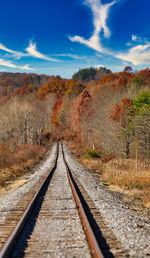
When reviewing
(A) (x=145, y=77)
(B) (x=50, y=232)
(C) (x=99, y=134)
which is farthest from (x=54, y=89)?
(B) (x=50, y=232)

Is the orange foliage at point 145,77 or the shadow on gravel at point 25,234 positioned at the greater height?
the orange foliage at point 145,77

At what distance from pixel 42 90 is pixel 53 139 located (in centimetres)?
4036

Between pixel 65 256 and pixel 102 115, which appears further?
pixel 102 115

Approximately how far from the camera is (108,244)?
14.8 feet

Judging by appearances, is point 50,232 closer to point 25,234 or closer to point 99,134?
point 25,234

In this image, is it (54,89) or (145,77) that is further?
(54,89)

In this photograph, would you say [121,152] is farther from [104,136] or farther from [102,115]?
[102,115]

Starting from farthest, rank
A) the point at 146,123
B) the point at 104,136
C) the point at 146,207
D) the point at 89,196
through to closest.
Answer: the point at 104,136, the point at 146,123, the point at 89,196, the point at 146,207

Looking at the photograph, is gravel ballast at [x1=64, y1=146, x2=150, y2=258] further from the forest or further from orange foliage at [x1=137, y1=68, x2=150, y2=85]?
orange foliage at [x1=137, y1=68, x2=150, y2=85]

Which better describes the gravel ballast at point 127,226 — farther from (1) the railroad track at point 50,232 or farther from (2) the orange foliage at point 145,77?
(2) the orange foliage at point 145,77

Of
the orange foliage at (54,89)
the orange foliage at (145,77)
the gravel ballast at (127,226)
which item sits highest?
the orange foliage at (54,89)

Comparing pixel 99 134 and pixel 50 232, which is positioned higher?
pixel 99 134

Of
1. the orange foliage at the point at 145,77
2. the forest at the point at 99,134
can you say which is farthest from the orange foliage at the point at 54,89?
the orange foliage at the point at 145,77

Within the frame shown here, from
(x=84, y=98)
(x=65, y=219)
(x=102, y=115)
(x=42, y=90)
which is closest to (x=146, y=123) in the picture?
(x=102, y=115)
